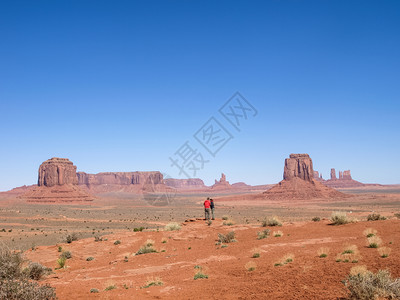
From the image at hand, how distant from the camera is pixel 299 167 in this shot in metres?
122

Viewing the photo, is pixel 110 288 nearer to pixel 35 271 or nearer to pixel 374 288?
pixel 35 271

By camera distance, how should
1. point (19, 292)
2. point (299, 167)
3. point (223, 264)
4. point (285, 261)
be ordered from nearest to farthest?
point (19, 292)
point (285, 261)
point (223, 264)
point (299, 167)

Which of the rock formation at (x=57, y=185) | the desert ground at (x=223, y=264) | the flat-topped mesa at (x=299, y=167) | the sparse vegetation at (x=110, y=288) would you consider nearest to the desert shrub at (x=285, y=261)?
the desert ground at (x=223, y=264)

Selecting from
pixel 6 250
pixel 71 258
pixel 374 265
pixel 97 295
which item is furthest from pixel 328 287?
pixel 71 258

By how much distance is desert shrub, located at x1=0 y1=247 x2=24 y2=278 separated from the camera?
10092 millimetres

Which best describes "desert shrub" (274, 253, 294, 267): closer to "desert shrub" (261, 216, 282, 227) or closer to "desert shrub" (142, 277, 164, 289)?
"desert shrub" (142, 277, 164, 289)

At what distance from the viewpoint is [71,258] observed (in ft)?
57.5

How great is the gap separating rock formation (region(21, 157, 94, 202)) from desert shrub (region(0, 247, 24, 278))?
95.4m

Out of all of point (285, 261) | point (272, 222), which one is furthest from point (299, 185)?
point (285, 261)

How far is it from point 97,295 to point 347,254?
777 cm

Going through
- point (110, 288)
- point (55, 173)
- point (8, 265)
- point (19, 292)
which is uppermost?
point (55, 173)

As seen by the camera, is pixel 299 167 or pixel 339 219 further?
pixel 299 167

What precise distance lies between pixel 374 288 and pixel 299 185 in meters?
117

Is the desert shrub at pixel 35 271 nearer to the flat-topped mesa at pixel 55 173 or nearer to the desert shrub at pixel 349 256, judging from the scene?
the desert shrub at pixel 349 256
